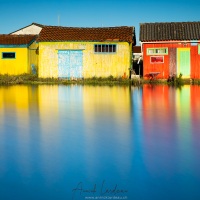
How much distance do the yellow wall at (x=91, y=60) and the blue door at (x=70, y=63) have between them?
23 centimetres

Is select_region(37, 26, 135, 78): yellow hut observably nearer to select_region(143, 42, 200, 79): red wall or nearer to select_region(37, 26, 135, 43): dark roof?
select_region(37, 26, 135, 43): dark roof

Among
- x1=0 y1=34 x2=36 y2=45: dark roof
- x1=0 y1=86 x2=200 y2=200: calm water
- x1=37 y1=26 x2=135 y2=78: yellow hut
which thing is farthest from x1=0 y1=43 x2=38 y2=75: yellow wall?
x1=0 y1=86 x2=200 y2=200: calm water

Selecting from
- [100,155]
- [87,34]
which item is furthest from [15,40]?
[100,155]

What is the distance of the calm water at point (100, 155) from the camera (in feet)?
15.9

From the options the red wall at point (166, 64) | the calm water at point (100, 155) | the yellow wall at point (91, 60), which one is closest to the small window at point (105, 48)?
the yellow wall at point (91, 60)

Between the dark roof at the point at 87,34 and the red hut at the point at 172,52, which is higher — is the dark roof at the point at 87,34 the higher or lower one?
the higher one

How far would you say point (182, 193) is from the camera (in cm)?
473

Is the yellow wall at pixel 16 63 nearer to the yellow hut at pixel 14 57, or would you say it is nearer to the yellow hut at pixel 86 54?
the yellow hut at pixel 14 57

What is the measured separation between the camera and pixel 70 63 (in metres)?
27.3

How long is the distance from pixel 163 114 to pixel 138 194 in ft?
21.3

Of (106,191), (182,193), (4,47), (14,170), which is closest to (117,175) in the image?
(106,191)

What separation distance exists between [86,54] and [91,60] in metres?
0.59

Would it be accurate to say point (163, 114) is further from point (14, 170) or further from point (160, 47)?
point (160, 47)
